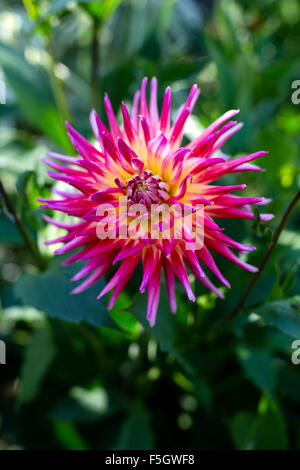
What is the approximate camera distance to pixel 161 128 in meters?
0.45

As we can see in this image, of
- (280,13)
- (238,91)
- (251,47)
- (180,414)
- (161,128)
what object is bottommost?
(180,414)

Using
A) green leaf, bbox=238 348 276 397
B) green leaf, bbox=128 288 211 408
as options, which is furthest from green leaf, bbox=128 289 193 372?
green leaf, bbox=238 348 276 397

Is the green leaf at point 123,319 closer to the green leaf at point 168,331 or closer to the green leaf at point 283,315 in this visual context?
the green leaf at point 168,331

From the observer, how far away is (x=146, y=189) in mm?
431

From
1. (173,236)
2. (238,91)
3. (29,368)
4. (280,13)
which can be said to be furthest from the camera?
(280,13)

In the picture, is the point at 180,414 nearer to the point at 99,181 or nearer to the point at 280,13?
the point at 99,181

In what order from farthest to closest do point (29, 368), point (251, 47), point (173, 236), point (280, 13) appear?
point (280, 13), point (251, 47), point (29, 368), point (173, 236)

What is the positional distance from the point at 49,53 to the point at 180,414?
0.67m

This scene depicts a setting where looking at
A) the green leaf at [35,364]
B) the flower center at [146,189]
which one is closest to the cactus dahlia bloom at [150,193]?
the flower center at [146,189]

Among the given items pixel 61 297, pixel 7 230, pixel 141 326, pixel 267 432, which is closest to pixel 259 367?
pixel 267 432

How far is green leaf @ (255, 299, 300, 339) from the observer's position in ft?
1.58

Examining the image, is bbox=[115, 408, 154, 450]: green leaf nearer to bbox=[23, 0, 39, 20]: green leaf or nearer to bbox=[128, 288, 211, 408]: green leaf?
bbox=[128, 288, 211, 408]: green leaf

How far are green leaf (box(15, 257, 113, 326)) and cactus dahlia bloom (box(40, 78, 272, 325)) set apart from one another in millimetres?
58
